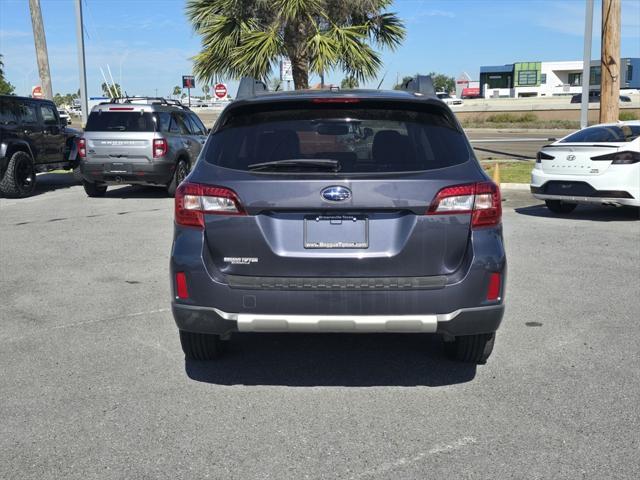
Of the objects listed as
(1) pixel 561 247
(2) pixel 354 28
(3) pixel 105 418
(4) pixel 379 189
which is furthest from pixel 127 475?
(2) pixel 354 28

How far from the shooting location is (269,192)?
13.4 ft

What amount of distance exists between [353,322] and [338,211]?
0.60 meters

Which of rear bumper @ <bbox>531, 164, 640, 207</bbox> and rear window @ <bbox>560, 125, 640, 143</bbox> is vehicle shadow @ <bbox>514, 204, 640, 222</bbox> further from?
rear window @ <bbox>560, 125, 640, 143</bbox>

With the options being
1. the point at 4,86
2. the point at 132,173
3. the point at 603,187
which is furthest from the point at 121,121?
the point at 4,86

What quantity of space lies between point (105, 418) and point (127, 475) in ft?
2.38

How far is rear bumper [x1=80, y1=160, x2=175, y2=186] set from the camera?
1441 centimetres

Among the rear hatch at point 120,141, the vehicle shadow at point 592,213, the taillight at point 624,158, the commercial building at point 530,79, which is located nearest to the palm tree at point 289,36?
the rear hatch at point 120,141

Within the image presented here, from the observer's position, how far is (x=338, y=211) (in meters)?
4.06

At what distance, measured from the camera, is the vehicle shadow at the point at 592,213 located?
11.6 metres

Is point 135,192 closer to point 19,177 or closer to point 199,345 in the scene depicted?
point 19,177

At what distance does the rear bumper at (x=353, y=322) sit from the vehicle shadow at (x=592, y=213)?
313 inches

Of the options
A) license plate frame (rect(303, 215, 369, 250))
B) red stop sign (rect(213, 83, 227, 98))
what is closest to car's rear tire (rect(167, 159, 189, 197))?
license plate frame (rect(303, 215, 369, 250))

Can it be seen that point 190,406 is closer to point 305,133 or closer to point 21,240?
point 305,133

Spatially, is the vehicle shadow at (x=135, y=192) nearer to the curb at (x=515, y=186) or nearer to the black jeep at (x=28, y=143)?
the black jeep at (x=28, y=143)
